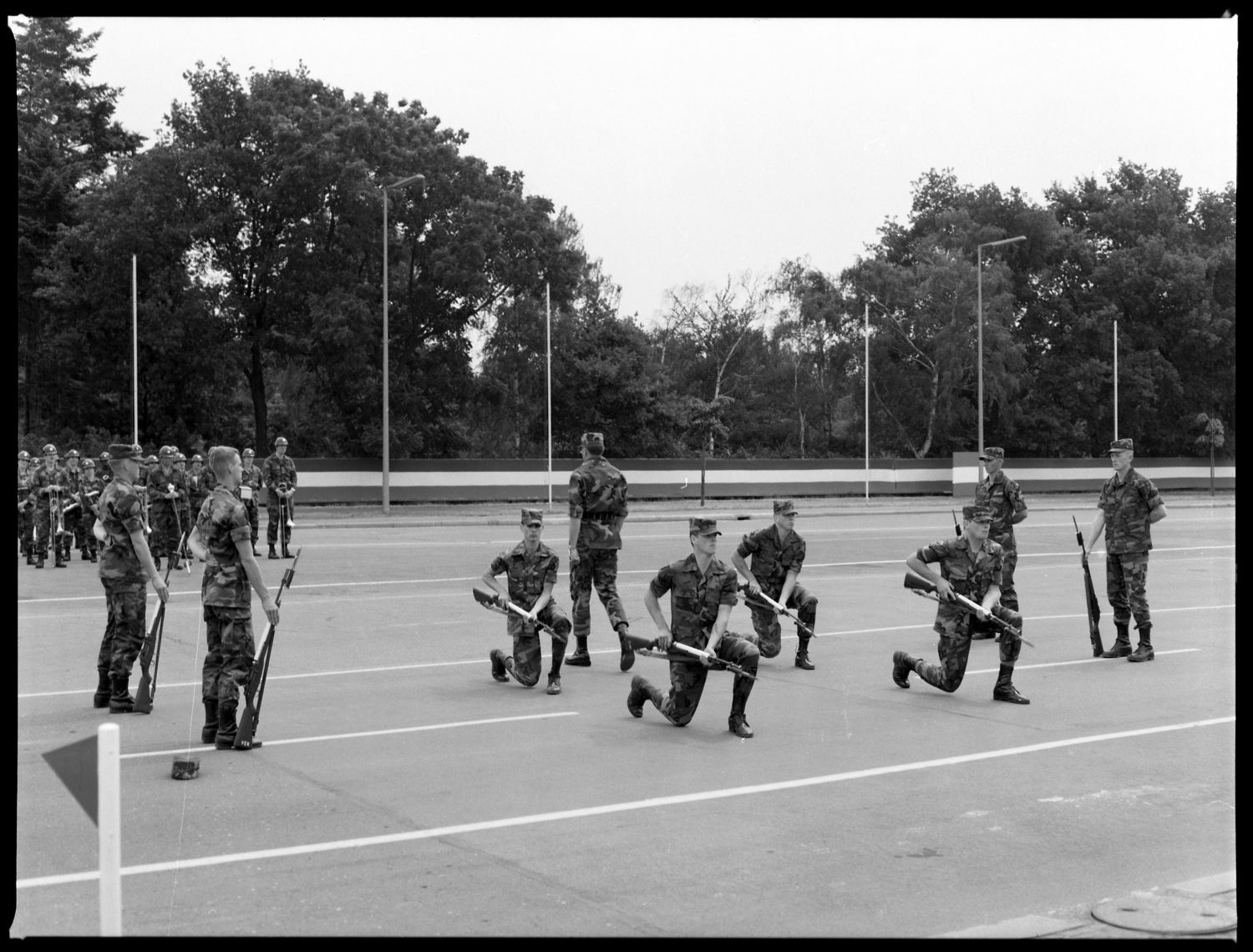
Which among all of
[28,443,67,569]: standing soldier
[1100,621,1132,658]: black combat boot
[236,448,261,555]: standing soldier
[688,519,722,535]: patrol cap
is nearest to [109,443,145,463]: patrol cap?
[688,519,722,535]: patrol cap

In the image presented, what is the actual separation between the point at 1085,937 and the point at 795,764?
3.57m

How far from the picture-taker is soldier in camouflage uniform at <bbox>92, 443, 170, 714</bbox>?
10.8m

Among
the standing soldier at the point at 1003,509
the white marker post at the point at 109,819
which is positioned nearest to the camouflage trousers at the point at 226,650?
the white marker post at the point at 109,819

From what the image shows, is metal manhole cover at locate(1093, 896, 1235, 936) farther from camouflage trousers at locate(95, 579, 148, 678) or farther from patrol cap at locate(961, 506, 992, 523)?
camouflage trousers at locate(95, 579, 148, 678)

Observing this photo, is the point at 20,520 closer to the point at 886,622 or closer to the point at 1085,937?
the point at 886,622

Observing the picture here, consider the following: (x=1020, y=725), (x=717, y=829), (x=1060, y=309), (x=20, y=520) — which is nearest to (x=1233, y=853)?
(x=717, y=829)

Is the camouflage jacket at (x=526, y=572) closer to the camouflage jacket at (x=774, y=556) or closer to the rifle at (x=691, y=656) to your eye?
the rifle at (x=691, y=656)

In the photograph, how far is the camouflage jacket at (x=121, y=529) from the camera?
1081cm

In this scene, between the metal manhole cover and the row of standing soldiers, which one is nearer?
the metal manhole cover

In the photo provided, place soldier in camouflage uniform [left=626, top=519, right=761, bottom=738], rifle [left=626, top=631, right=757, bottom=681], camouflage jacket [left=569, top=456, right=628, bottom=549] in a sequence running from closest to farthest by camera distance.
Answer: rifle [left=626, top=631, right=757, bottom=681]
soldier in camouflage uniform [left=626, top=519, right=761, bottom=738]
camouflage jacket [left=569, top=456, right=628, bottom=549]

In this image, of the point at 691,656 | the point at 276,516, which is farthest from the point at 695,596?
the point at 276,516

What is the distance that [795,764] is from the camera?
9.09 meters

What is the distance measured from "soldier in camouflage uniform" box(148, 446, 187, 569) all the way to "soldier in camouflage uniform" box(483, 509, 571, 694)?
11.9 m

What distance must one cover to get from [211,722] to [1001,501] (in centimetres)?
993
